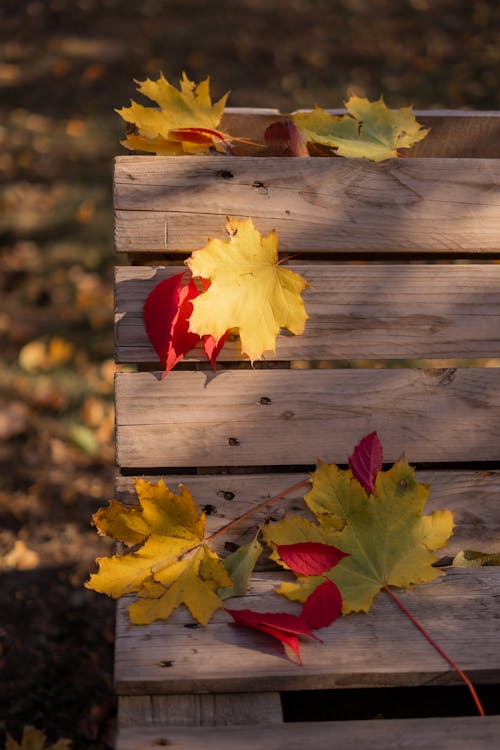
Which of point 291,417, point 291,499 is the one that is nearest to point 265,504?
point 291,499

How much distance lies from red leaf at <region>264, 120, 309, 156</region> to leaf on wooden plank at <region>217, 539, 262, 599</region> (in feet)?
2.65

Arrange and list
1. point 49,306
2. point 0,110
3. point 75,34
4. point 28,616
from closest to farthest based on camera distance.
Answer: point 28,616 → point 49,306 → point 0,110 → point 75,34

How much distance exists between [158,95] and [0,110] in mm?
3044

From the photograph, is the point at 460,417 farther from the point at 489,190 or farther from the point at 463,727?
the point at 463,727

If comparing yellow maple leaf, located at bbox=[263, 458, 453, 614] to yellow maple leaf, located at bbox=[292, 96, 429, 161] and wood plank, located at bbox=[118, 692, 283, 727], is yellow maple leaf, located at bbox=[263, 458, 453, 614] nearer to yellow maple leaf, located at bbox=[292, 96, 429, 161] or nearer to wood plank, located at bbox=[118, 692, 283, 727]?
wood plank, located at bbox=[118, 692, 283, 727]

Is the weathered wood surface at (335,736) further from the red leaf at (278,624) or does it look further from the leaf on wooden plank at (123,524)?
the leaf on wooden plank at (123,524)

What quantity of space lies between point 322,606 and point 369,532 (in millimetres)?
144

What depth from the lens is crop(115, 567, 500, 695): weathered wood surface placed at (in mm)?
1163

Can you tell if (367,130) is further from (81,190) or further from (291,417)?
(81,190)

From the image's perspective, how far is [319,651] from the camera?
3.94 feet

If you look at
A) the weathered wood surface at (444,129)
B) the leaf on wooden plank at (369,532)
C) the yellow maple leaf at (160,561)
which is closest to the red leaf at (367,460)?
the leaf on wooden plank at (369,532)

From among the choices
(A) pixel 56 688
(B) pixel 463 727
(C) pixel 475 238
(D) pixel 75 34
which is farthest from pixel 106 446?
(D) pixel 75 34

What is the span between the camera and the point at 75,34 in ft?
16.0

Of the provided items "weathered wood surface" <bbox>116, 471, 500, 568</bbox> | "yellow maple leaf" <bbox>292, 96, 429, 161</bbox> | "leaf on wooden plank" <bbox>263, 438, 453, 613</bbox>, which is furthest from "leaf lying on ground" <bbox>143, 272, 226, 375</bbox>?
"yellow maple leaf" <bbox>292, 96, 429, 161</bbox>
